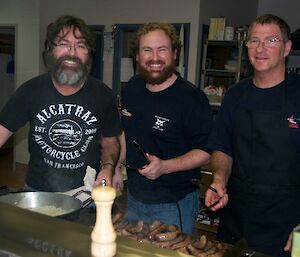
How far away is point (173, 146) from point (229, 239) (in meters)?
0.56

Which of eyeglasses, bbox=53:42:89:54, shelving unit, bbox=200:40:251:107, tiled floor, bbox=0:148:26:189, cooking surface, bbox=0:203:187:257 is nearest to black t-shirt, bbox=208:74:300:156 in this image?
eyeglasses, bbox=53:42:89:54

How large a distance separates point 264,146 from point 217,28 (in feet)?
9.07

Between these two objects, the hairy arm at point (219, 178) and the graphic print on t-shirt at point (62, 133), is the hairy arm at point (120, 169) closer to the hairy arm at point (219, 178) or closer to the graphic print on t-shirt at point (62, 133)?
the graphic print on t-shirt at point (62, 133)

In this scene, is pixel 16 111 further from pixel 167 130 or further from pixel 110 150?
pixel 167 130

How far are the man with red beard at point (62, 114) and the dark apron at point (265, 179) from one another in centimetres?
64

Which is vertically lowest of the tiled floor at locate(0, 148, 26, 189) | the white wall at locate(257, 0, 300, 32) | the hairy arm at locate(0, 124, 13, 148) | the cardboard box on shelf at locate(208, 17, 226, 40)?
the tiled floor at locate(0, 148, 26, 189)

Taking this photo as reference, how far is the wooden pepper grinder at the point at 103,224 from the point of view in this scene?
87 cm

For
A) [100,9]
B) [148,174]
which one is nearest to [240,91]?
[148,174]

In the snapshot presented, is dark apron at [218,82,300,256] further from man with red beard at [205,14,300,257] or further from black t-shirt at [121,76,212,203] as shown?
black t-shirt at [121,76,212,203]

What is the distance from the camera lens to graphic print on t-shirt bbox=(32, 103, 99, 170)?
191 cm

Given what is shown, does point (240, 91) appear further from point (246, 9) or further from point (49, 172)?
point (246, 9)

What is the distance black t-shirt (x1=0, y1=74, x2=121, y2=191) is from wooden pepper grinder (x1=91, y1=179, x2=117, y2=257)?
41.7 inches

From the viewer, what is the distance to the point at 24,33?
18.4 feet

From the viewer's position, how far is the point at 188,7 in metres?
4.49
